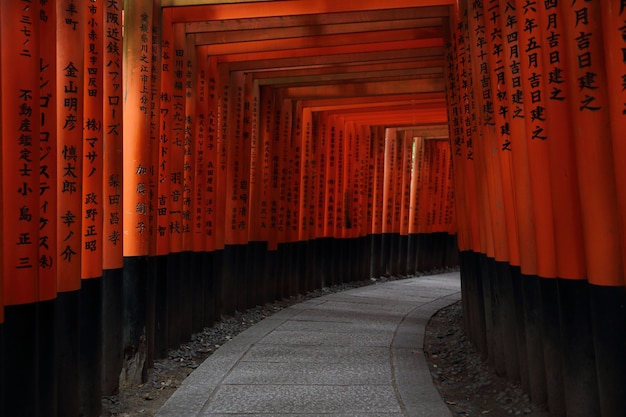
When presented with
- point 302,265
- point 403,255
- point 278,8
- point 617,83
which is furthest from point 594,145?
point 403,255

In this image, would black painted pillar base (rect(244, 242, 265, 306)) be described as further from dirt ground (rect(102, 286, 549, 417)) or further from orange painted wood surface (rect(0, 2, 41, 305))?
orange painted wood surface (rect(0, 2, 41, 305))

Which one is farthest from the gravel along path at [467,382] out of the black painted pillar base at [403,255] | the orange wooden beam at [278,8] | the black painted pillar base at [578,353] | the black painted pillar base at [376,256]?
the black painted pillar base at [403,255]

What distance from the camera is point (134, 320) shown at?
229 inches

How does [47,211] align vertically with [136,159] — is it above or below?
below

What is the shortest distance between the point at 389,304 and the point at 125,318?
593 cm

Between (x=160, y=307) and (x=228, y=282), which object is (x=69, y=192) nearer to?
(x=160, y=307)

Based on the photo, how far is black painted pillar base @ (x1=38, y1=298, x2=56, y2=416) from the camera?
375 cm

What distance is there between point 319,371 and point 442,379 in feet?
4.01

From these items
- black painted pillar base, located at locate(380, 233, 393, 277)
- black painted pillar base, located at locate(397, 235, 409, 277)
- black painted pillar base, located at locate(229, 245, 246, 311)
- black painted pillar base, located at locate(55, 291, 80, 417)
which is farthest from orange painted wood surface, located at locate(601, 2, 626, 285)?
black painted pillar base, located at locate(397, 235, 409, 277)

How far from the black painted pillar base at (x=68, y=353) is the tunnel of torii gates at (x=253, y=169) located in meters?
0.01

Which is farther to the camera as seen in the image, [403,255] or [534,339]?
[403,255]

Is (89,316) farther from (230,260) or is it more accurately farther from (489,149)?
(230,260)

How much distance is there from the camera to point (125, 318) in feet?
19.0

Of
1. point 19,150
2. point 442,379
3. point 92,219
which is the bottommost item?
point 442,379
